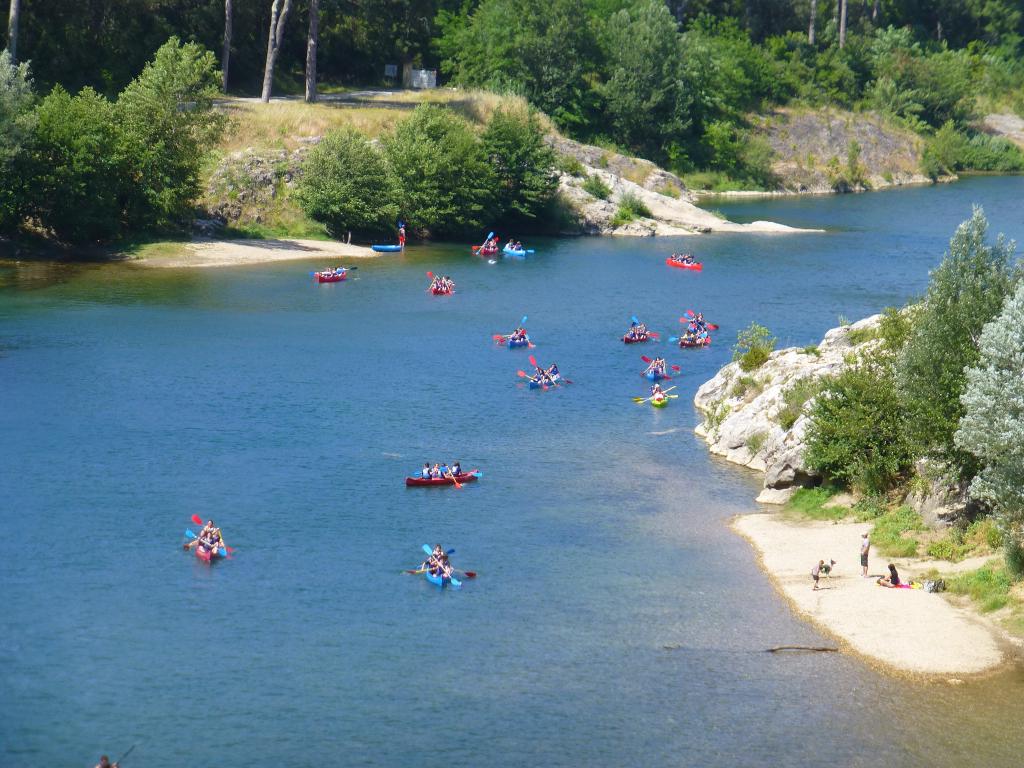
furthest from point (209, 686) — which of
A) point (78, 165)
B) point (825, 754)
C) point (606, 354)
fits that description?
point (78, 165)

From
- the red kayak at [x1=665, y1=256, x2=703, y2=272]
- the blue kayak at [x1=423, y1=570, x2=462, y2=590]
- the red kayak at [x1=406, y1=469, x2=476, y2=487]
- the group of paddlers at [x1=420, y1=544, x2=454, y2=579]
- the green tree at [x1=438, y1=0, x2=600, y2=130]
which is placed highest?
the green tree at [x1=438, y1=0, x2=600, y2=130]

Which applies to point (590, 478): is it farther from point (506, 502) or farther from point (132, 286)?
point (132, 286)

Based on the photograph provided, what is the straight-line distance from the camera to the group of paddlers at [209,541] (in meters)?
56.8

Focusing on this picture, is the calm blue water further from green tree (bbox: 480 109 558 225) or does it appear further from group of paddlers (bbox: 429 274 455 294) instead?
green tree (bbox: 480 109 558 225)

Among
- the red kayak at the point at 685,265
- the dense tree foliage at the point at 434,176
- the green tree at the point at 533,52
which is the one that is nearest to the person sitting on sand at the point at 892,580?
the red kayak at the point at 685,265

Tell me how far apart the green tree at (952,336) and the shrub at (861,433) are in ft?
8.22

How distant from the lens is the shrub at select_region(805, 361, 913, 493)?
60.5 metres

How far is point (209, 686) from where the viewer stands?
1815 inches

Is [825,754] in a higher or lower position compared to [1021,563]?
lower

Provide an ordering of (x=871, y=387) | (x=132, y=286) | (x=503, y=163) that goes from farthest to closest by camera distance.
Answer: (x=503, y=163), (x=132, y=286), (x=871, y=387)

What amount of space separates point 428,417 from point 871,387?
27.0m

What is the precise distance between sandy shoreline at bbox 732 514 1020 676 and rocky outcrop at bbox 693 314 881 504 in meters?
4.91

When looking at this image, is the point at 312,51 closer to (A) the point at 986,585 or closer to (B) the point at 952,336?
(B) the point at 952,336

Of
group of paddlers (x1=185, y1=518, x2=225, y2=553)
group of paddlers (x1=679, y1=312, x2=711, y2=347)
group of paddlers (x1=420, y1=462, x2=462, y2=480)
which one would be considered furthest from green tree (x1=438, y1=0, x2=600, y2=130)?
group of paddlers (x1=185, y1=518, x2=225, y2=553)
